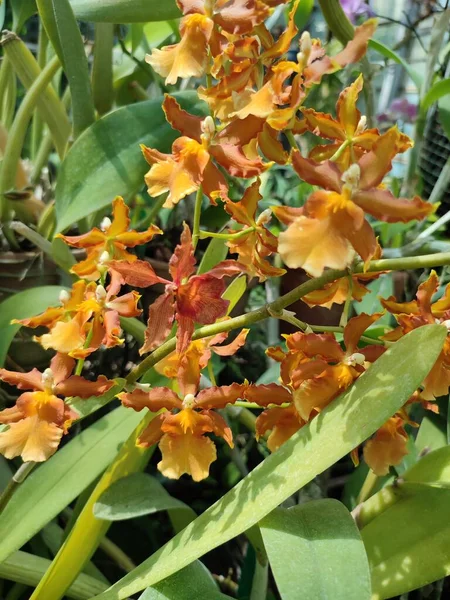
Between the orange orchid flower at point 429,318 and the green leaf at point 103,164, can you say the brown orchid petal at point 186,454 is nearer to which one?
the orange orchid flower at point 429,318

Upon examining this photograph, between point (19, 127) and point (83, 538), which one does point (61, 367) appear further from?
point (19, 127)

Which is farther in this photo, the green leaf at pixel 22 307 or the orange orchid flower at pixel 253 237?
the green leaf at pixel 22 307

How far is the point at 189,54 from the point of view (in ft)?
1.21

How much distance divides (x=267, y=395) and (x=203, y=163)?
155 millimetres

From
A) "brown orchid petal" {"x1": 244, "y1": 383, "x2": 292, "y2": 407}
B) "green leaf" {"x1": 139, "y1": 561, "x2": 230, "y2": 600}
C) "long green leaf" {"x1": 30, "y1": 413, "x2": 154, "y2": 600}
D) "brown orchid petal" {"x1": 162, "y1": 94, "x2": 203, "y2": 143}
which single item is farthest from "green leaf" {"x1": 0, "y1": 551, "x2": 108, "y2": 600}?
"brown orchid petal" {"x1": 162, "y1": 94, "x2": 203, "y2": 143}

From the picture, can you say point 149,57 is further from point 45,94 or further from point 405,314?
point 45,94

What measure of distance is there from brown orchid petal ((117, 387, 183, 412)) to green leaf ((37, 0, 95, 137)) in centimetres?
34

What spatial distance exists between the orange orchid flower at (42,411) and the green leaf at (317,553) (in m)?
0.14

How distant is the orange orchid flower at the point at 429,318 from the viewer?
0.37 m

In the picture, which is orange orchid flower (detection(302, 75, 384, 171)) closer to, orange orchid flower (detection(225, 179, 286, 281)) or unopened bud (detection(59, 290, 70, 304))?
orange orchid flower (detection(225, 179, 286, 281))

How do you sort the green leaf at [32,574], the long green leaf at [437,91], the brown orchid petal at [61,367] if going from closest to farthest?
the brown orchid petal at [61,367], the green leaf at [32,574], the long green leaf at [437,91]

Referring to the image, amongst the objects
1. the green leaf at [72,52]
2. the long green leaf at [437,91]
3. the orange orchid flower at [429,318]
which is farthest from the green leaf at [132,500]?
the long green leaf at [437,91]

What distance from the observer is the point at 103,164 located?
0.55 meters

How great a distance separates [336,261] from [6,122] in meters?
0.69
